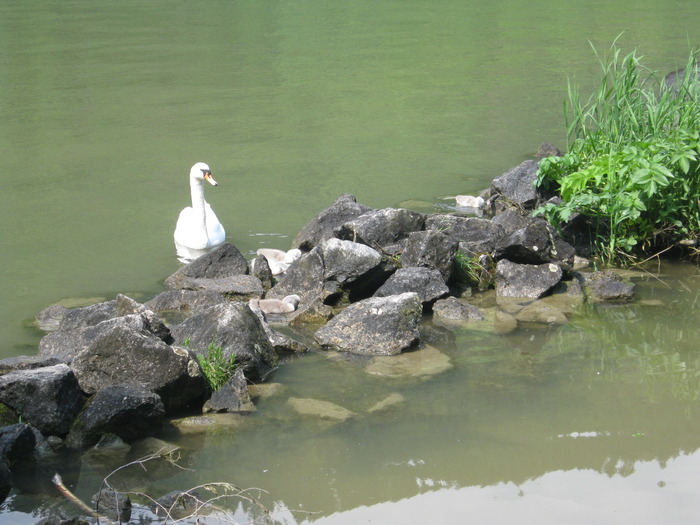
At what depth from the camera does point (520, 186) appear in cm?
920

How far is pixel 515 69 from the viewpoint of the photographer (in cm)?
1683

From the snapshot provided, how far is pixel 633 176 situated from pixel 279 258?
127 inches

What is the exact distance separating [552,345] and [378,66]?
11897 millimetres

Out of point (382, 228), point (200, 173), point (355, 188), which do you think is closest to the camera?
point (382, 228)

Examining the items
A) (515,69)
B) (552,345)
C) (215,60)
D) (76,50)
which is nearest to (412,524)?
(552,345)

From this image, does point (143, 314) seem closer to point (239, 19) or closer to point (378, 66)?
point (378, 66)

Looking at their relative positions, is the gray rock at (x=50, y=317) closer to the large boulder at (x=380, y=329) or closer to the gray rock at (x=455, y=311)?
the large boulder at (x=380, y=329)

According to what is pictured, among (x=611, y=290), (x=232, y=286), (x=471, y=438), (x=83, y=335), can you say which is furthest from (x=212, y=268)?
(x=471, y=438)

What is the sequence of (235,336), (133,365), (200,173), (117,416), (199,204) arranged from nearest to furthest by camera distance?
(117,416)
(133,365)
(235,336)
(199,204)
(200,173)

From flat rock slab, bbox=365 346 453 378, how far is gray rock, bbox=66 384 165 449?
1.57 m

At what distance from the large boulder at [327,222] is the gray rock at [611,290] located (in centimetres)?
238

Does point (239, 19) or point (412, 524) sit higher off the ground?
point (239, 19)

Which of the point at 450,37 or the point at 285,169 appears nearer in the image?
the point at 285,169

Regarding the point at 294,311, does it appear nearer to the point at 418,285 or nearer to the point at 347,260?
the point at 347,260
